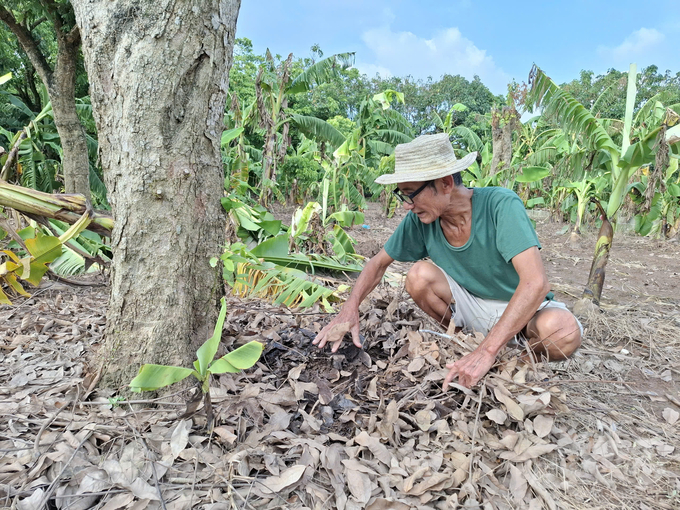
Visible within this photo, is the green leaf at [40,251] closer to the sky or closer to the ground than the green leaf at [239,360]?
closer to the sky

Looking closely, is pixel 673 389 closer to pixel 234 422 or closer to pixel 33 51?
pixel 234 422

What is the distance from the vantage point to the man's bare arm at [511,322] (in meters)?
1.60

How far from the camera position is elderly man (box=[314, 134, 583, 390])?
5.62ft

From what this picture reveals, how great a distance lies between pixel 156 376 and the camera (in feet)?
3.75

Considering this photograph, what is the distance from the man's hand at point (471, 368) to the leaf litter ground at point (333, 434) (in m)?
0.04

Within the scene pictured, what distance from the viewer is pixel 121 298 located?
1.54 metres

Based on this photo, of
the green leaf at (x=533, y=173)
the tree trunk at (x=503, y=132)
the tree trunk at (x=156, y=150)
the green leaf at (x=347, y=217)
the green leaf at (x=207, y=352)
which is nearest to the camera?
the green leaf at (x=207, y=352)

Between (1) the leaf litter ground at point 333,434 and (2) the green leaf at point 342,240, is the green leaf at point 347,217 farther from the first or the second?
(1) the leaf litter ground at point 333,434

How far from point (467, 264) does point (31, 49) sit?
5472 millimetres

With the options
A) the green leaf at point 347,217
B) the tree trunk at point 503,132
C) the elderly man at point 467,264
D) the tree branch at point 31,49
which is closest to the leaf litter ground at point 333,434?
the elderly man at point 467,264

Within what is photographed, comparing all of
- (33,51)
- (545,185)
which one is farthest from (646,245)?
(33,51)

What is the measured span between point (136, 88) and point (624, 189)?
162 inches

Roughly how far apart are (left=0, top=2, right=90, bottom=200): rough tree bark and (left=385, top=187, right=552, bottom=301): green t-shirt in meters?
3.73

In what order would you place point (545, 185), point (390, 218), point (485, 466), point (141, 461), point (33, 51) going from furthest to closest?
point (390, 218)
point (545, 185)
point (33, 51)
point (485, 466)
point (141, 461)
